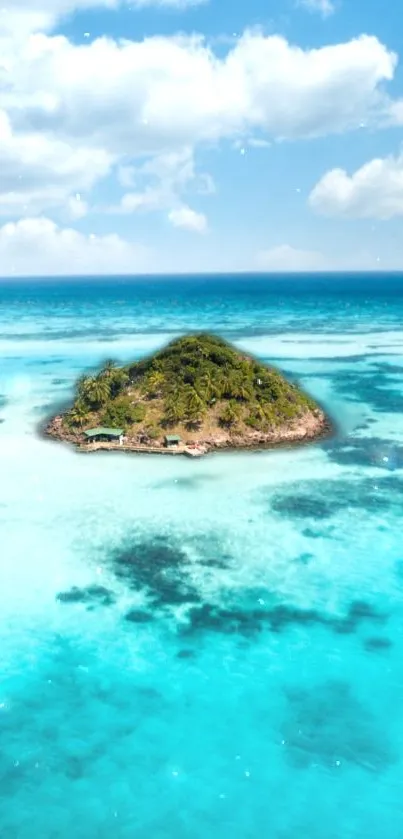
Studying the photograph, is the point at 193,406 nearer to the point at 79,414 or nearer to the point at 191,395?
the point at 191,395

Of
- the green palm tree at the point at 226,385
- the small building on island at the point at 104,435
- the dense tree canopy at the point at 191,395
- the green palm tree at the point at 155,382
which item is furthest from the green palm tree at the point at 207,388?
the small building on island at the point at 104,435

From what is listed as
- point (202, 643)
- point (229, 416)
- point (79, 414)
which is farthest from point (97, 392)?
point (202, 643)

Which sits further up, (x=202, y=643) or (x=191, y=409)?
(x=191, y=409)

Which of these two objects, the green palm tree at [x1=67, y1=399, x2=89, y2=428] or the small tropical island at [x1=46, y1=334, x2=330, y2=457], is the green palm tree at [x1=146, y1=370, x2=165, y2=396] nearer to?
the small tropical island at [x1=46, y1=334, x2=330, y2=457]

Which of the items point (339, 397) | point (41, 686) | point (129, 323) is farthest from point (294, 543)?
point (129, 323)

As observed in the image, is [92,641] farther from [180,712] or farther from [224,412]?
[224,412]

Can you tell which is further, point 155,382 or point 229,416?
point 155,382

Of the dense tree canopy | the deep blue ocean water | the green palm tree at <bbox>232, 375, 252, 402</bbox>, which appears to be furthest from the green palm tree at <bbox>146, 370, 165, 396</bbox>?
the deep blue ocean water
